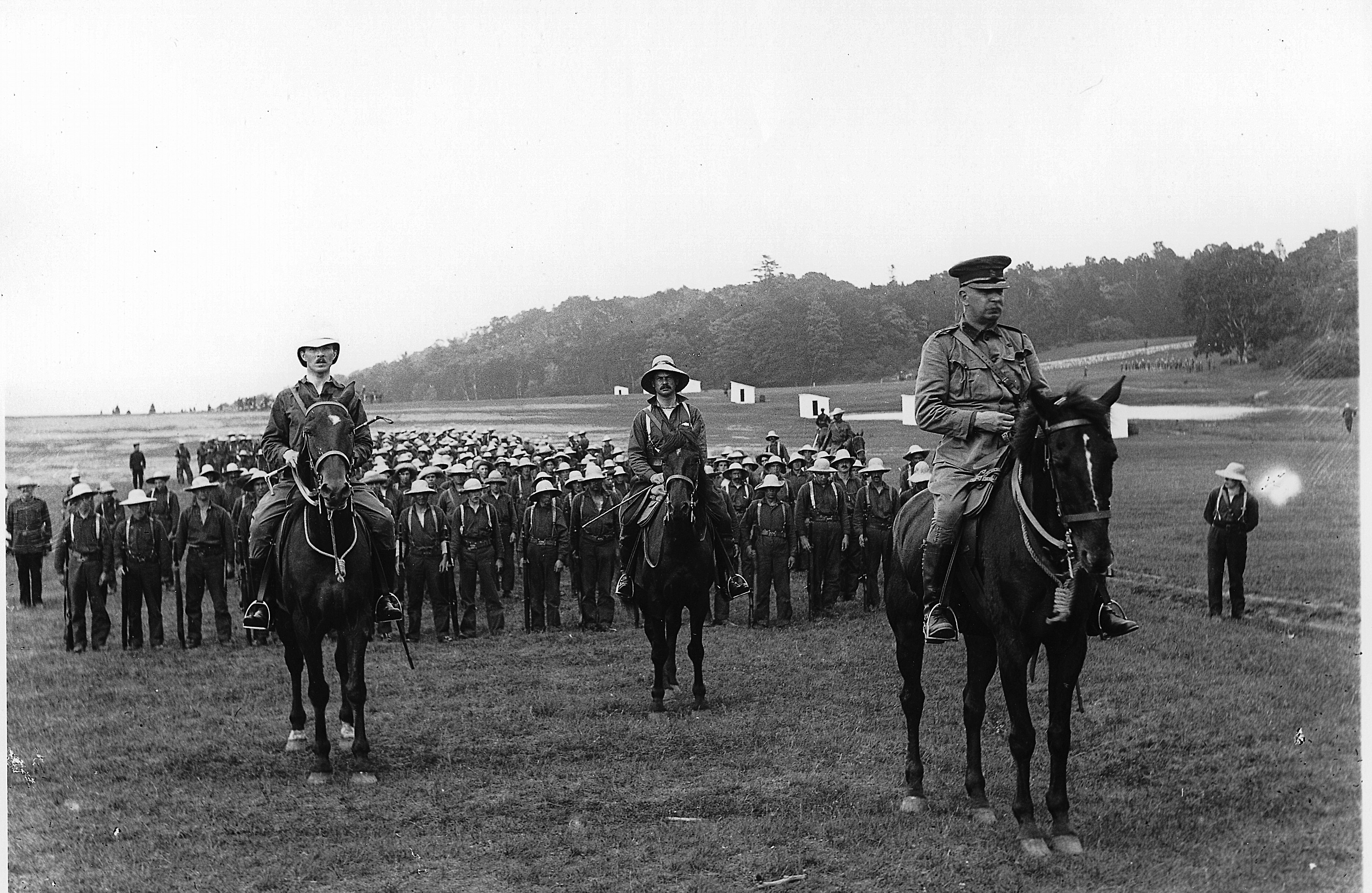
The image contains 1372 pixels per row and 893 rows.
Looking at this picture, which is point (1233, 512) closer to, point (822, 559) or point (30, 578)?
point (822, 559)

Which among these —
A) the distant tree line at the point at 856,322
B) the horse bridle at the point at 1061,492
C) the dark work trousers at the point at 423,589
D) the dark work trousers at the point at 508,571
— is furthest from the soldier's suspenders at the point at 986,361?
the dark work trousers at the point at 508,571

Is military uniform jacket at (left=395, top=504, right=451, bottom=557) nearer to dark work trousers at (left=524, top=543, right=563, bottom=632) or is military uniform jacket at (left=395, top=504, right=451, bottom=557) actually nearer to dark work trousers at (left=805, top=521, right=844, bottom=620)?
dark work trousers at (left=524, top=543, right=563, bottom=632)

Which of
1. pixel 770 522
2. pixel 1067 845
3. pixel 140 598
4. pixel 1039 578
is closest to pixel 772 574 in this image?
pixel 770 522

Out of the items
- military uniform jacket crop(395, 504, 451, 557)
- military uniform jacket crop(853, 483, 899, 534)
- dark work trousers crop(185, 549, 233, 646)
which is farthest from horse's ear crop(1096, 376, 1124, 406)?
dark work trousers crop(185, 549, 233, 646)

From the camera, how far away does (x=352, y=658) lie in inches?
364

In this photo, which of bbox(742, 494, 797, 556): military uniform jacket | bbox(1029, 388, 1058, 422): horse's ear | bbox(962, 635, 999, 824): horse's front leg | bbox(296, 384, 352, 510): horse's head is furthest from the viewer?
bbox(742, 494, 797, 556): military uniform jacket

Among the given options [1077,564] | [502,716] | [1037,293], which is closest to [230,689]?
[502,716]

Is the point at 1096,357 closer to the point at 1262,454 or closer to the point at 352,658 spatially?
the point at 1262,454

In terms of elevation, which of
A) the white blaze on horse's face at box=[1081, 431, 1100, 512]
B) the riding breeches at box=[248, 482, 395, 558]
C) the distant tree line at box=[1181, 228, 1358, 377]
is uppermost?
the distant tree line at box=[1181, 228, 1358, 377]

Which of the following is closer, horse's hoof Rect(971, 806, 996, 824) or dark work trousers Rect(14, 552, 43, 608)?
horse's hoof Rect(971, 806, 996, 824)

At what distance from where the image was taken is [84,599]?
15.2 meters

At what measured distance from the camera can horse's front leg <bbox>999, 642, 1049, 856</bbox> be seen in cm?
681

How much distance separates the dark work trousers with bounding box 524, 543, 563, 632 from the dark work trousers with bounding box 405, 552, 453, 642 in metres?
1.24

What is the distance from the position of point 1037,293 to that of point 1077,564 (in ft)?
37.6
